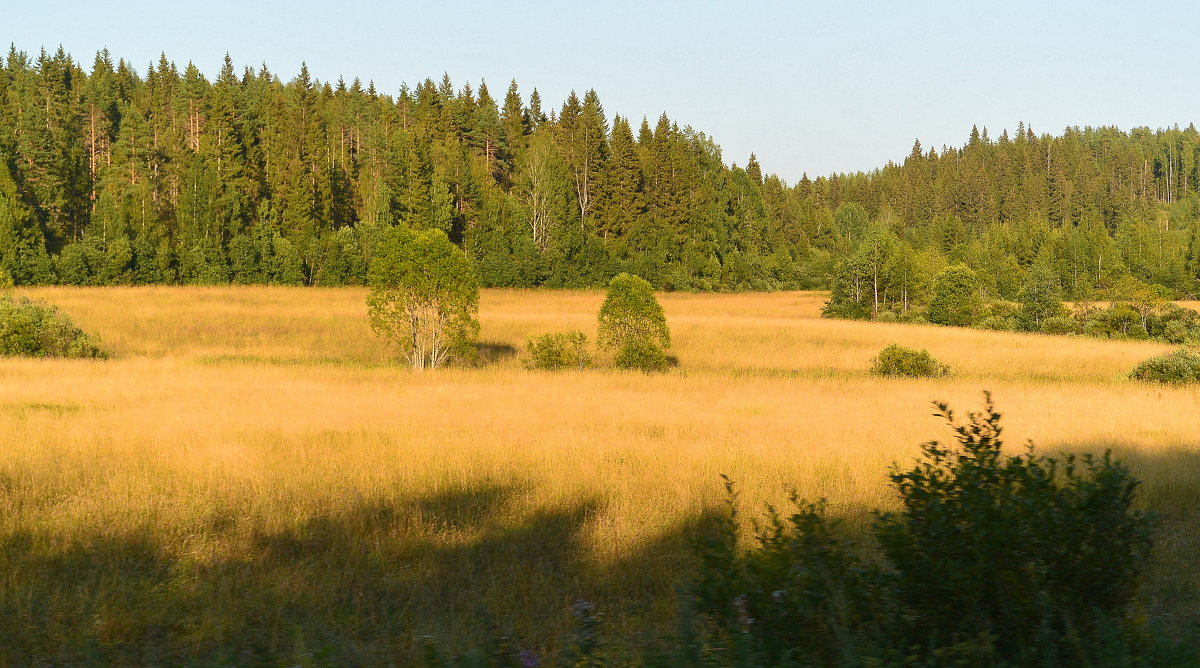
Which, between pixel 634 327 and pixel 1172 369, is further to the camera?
pixel 634 327

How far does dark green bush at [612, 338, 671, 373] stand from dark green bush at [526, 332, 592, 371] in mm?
1051

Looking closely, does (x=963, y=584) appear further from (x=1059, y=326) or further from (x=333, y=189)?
(x=333, y=189)

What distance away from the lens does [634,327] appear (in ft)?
88.5

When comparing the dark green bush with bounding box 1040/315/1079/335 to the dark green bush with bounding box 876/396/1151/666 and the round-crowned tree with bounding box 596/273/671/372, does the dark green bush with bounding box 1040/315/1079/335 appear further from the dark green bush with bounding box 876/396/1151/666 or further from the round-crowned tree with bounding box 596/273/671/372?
the dark green bush with bounding box 876/396/1151/666

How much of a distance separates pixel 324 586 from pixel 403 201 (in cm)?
6278

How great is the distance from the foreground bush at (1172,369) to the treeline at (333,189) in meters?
33.4

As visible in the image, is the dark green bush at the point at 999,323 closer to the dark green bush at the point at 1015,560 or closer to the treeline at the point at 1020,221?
the treeline at the point at 1020,221

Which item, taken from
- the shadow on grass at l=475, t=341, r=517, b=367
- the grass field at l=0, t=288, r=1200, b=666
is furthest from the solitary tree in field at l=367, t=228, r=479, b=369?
the shadow on grass at l=475, t=341, r=517, b=367

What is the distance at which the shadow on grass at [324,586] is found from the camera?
505 centimetres

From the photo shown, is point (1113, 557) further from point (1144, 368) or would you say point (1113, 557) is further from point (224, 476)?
point (1144, 368)

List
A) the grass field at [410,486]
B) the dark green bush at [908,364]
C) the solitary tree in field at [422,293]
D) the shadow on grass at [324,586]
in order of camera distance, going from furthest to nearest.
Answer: the dark green bush at [908,364] < the solitary tree in field at [422,293] < the grass field at [410,486] < the shadow on grass at [324,586]

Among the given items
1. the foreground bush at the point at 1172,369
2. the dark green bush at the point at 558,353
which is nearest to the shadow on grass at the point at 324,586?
the dark green bush at the point at 558,353

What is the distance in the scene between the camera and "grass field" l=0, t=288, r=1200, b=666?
5543 mm

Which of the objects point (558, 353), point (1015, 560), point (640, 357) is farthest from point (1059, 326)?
point (1015, 560)
